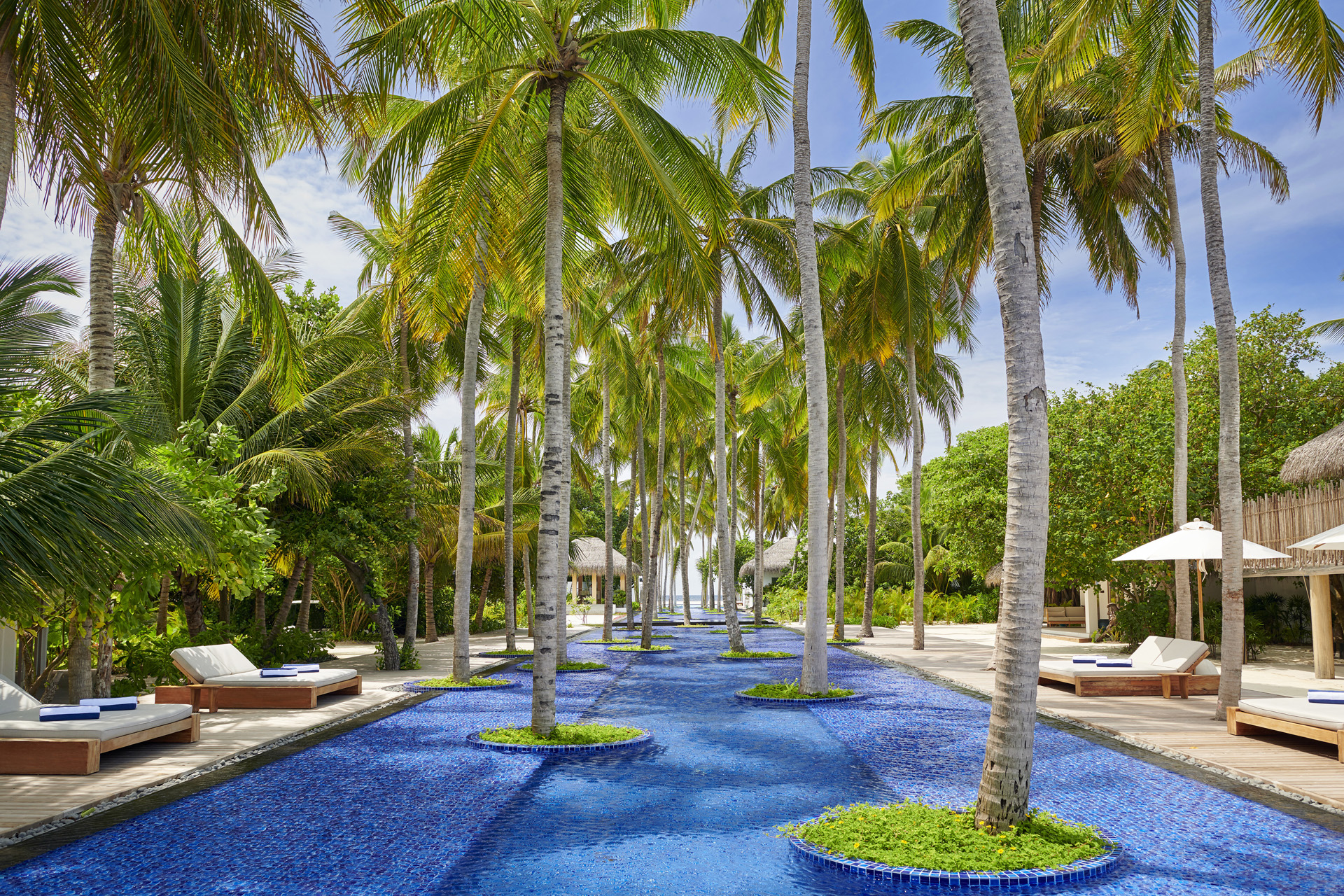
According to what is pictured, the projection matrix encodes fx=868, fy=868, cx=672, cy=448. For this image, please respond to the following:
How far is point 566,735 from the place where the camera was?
7.59m

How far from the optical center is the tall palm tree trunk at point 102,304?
26.6 feet

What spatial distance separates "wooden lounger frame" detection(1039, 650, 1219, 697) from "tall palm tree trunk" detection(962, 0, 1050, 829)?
23.0 ft

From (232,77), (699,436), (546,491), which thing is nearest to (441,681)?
(546,491)

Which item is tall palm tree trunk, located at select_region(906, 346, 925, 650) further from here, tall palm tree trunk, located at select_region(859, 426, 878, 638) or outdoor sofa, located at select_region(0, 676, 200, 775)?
outdoor sofa, located at select_region(0, 676, 200, 775)

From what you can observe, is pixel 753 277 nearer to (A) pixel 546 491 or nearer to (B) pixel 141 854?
(A) pixel 546 491

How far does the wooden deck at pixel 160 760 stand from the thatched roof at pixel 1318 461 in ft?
45.9

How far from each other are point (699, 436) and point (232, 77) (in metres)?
23.8

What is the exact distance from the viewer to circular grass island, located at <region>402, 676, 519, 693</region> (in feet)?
37.1

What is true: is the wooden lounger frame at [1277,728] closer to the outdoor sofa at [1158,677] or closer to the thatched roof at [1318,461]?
the outdoor sofa at [1158,677]

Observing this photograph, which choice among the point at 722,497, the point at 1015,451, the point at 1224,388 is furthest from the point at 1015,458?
the point at 722,497

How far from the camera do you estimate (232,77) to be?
20.5 feet

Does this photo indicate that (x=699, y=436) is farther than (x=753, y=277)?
Yes

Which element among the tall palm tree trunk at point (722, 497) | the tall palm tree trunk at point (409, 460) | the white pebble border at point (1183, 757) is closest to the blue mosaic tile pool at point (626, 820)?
the white pebble border at point (1183, 757)

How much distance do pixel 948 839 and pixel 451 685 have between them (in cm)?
838
